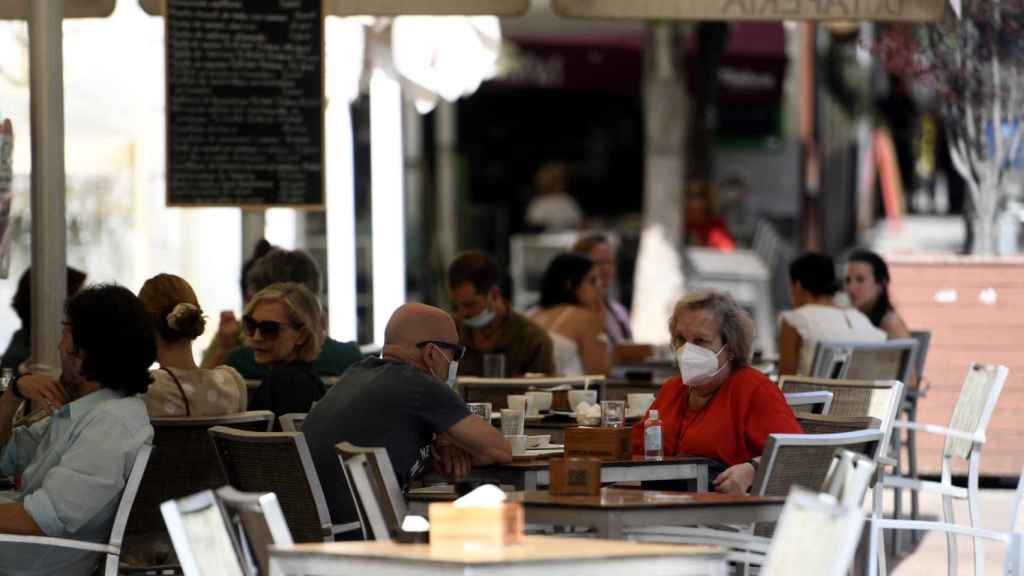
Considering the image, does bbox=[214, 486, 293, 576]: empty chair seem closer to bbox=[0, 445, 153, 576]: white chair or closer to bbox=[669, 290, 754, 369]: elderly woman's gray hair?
bbox=[0, 445, 153, 576]: white chair

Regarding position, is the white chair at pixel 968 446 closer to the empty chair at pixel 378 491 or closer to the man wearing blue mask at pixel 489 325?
the man wearing blue mask at pixel 489 325

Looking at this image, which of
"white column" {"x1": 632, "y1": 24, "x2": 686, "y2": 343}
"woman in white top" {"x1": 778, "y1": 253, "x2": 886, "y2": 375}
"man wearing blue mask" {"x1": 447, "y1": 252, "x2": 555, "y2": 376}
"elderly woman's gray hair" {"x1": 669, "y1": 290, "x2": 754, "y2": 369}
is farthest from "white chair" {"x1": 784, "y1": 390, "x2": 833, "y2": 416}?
"white column" {"x1": 632, "y1": 24, "x2": 686, "y2": 343}

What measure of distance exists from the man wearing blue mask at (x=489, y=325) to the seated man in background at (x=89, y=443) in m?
3.65

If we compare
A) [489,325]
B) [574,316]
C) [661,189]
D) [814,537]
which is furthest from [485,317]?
[661,189]

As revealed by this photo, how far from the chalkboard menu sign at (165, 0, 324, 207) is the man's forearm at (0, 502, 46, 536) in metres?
3.29

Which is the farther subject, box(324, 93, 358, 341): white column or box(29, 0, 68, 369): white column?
box(324, 93, 358, 341): white column

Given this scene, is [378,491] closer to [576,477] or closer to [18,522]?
[576,477]

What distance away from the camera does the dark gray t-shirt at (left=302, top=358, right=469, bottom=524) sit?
5.65 metres

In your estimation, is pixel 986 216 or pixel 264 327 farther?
pixel 986 216

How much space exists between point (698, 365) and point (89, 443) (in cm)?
179

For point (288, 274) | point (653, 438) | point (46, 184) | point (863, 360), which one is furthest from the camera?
point (863, 360)

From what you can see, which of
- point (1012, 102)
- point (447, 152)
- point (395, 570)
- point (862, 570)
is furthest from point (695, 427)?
point (447, 152)

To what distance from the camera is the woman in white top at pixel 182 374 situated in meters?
6.40

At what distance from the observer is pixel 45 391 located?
19.6 feet
